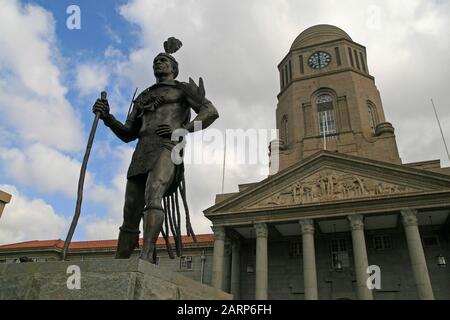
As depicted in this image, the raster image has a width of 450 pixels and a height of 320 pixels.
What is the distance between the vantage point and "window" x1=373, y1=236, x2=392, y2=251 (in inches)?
1053

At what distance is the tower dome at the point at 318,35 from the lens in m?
41.9

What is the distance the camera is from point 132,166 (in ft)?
14.9

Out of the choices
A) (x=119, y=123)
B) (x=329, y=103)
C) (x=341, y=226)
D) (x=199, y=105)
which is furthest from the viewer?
(x=329, y=103)

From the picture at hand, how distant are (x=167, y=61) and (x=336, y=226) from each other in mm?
23624

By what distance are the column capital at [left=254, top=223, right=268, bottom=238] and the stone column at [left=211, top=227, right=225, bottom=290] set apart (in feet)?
8.59

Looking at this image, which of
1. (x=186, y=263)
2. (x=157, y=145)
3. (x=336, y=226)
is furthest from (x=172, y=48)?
(x=186, y=263)

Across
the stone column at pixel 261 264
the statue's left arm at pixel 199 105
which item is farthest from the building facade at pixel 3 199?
the stone column at pixel 261 264

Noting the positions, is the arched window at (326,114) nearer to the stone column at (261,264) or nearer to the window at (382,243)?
the window at (382,243)

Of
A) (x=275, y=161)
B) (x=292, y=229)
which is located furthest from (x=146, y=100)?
(x=275, y=161)

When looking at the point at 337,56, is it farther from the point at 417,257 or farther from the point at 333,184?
the point at 417,257

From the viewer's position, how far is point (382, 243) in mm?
27000
